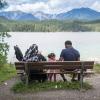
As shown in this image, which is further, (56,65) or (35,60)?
(35,60)

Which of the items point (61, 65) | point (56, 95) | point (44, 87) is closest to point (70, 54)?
point (61, 65)

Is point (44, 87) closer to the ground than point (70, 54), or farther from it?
closer to the ground

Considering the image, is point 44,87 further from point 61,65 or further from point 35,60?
point 35,60

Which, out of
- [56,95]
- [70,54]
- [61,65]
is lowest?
[56,95]

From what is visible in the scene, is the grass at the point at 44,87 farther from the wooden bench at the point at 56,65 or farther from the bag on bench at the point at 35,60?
the bag on bench at the point at 35,60

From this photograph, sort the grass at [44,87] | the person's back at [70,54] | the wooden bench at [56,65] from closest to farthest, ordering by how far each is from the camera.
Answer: the grass at [44,87] → the wooden bench at [56,65] → the person's back at [70,54]

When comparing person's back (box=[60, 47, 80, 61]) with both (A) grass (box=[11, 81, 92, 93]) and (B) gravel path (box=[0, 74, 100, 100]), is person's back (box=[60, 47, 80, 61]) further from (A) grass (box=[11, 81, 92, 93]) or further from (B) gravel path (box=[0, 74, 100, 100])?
(B) gravel path (box=[0, 74, 100, 100])

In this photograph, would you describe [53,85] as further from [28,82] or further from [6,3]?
[6,3]

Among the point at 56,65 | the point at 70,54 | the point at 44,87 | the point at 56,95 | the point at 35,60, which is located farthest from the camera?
the point at 70,54

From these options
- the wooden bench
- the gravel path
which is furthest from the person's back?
the gravel path

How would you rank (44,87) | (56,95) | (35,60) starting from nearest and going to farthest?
(56,95) < (44,87) < (35,60)

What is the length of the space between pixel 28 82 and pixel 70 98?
2230 millimetres

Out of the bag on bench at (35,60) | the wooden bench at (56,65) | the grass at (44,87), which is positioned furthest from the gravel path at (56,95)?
the bag on bench at (35,60)

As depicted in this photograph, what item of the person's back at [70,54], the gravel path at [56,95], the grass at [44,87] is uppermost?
the person's back at [70,54]
